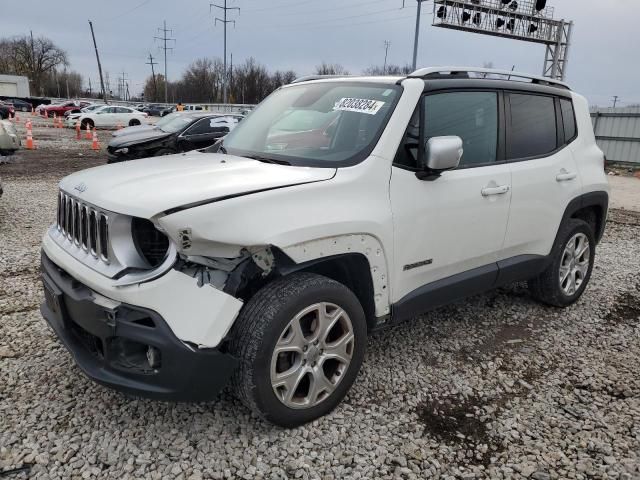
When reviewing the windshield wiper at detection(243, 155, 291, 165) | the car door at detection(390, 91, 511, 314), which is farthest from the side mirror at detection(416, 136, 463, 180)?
the windshield wiper at detection(243, 155, 291, 165)

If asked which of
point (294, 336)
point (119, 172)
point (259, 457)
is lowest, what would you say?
point (259, 457)

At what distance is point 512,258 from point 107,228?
2858 millimetres

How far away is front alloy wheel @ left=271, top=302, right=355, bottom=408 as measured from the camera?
2.55m

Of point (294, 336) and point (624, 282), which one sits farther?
point (624, 282)

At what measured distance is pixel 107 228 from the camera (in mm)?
2410

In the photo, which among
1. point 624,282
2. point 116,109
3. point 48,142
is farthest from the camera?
point 116,109

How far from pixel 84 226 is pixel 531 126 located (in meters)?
3.25

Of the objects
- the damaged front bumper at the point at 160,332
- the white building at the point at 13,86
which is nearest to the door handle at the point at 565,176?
the damaged front bumper at the point at 160,332

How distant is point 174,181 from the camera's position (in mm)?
2557

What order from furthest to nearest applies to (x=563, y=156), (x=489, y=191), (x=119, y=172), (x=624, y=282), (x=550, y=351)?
1. (x=624, y=282)
2. (x=563, y=156)
3. (x=550, y=351)
4. (x=489, y=191)
5. (x=119, y=172)

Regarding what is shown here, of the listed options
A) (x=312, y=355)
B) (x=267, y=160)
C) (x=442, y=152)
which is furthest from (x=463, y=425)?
(x=267, y=160)

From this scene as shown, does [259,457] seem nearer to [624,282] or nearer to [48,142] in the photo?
[624,282]

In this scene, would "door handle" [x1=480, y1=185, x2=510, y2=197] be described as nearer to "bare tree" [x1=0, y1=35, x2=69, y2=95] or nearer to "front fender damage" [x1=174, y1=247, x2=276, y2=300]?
"front fender damage" [x1=174, y1=247, x2=276, y2=300]

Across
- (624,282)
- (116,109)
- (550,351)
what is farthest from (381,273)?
(116,109)
